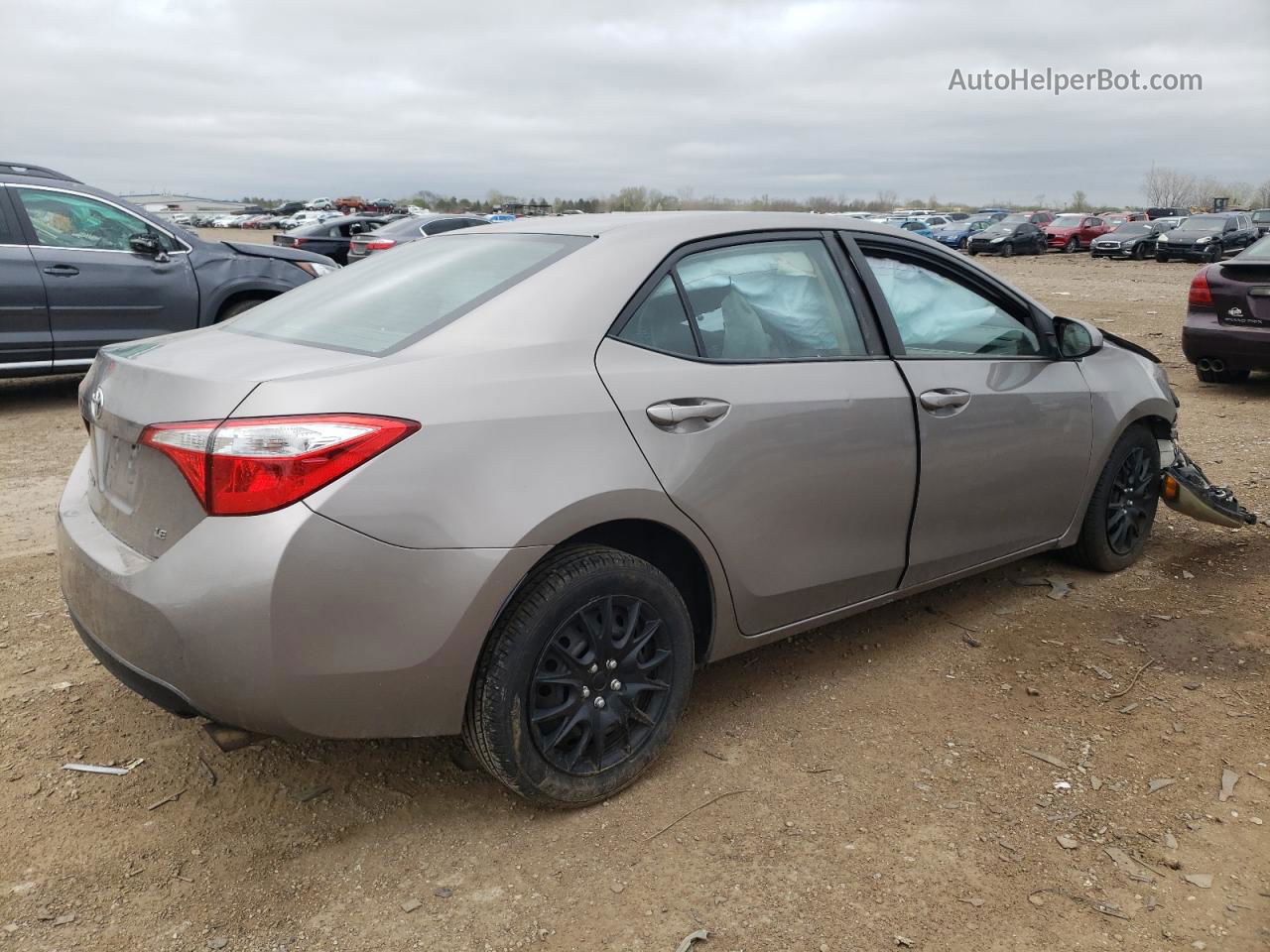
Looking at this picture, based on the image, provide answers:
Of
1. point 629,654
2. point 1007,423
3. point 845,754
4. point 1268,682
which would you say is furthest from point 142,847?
point 1268,682

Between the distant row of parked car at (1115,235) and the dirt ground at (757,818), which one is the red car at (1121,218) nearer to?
the distant row of parked car at (1115,235)

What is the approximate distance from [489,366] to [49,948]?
5.26 feet

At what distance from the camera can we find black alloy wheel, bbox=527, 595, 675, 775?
105 inches

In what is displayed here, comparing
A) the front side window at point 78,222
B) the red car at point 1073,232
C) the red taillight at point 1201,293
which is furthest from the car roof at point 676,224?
the red car at point 1073,232

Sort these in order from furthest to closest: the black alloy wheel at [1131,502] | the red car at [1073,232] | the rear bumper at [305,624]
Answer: the red car at [1073,232] < the black alloy wheel at [1131,502] < the rear bumper at [305,624]

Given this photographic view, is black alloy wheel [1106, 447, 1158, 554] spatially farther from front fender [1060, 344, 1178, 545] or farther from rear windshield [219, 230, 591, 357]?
rear windshield [219, 230, 591, 357]

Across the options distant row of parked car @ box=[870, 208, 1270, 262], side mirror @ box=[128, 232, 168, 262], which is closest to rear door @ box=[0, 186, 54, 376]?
side mirror @ box=[128, 232, 168, 262]

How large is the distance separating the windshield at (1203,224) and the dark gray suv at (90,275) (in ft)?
98.2

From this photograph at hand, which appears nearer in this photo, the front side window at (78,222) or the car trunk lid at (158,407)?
the car trunk lid at (158,407)

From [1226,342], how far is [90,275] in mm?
9011

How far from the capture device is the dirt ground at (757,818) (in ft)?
7.83

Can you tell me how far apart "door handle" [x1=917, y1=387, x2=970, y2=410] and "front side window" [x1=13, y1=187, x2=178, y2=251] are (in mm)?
7007

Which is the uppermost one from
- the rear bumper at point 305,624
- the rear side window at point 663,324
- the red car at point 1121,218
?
the red car at point 1121,218

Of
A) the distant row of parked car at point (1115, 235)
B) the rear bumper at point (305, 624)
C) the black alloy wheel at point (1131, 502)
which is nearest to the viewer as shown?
the rear bumper at point (305, 624)
